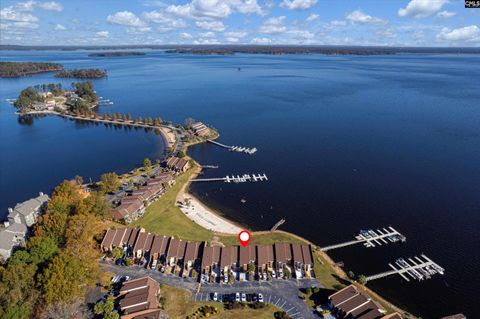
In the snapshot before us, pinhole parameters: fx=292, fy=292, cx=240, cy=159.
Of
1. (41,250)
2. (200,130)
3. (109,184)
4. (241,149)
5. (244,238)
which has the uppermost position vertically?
(200,130)

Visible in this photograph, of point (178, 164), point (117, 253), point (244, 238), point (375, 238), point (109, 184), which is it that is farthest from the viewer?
point (178, 164)

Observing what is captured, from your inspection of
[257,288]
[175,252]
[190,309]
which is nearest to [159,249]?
[175,252]

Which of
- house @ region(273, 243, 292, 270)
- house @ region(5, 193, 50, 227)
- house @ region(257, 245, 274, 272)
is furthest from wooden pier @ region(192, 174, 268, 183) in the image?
house @ region(5, 193, 50, 227)

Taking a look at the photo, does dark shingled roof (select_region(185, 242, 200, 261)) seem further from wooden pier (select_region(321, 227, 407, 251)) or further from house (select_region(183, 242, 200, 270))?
wooden pier (select_region(321, 227, 407, 251))

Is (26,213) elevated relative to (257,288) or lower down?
elevated

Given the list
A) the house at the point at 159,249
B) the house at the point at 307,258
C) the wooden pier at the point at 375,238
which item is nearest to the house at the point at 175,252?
the house at the point at 159,249

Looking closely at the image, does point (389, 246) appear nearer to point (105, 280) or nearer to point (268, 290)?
point (268, 290)

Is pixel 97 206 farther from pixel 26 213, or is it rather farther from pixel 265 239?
pixel 265 239
